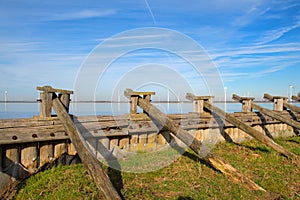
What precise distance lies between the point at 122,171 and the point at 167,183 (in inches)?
46.0

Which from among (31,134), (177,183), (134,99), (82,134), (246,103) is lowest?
(177,183)

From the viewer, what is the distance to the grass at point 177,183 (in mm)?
5434

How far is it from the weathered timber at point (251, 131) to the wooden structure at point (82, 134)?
108mm

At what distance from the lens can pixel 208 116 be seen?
1010 cm

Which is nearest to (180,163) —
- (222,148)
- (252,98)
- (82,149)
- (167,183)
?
(167,183)

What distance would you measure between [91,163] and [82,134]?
2.14 meters

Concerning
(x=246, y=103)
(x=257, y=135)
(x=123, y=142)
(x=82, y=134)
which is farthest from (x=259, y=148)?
(x=82, y=134)

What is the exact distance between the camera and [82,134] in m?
6.87

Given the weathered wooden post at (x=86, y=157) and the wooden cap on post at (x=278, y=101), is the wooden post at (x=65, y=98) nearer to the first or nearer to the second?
the weathered wooden post at (x=86, y=157)

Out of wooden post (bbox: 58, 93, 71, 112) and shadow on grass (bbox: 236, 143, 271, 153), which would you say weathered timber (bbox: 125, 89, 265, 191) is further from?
shadow on grass (bbox: 236, 143, 271, 153)

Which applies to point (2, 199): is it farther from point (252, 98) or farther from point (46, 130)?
point (252, 98)

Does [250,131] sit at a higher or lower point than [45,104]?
lower

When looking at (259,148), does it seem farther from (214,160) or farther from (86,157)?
(86,157)

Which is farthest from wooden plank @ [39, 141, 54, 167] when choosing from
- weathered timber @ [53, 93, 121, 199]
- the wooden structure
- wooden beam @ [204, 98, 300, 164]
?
wooden beam @ [204, 98, 300, 164]
